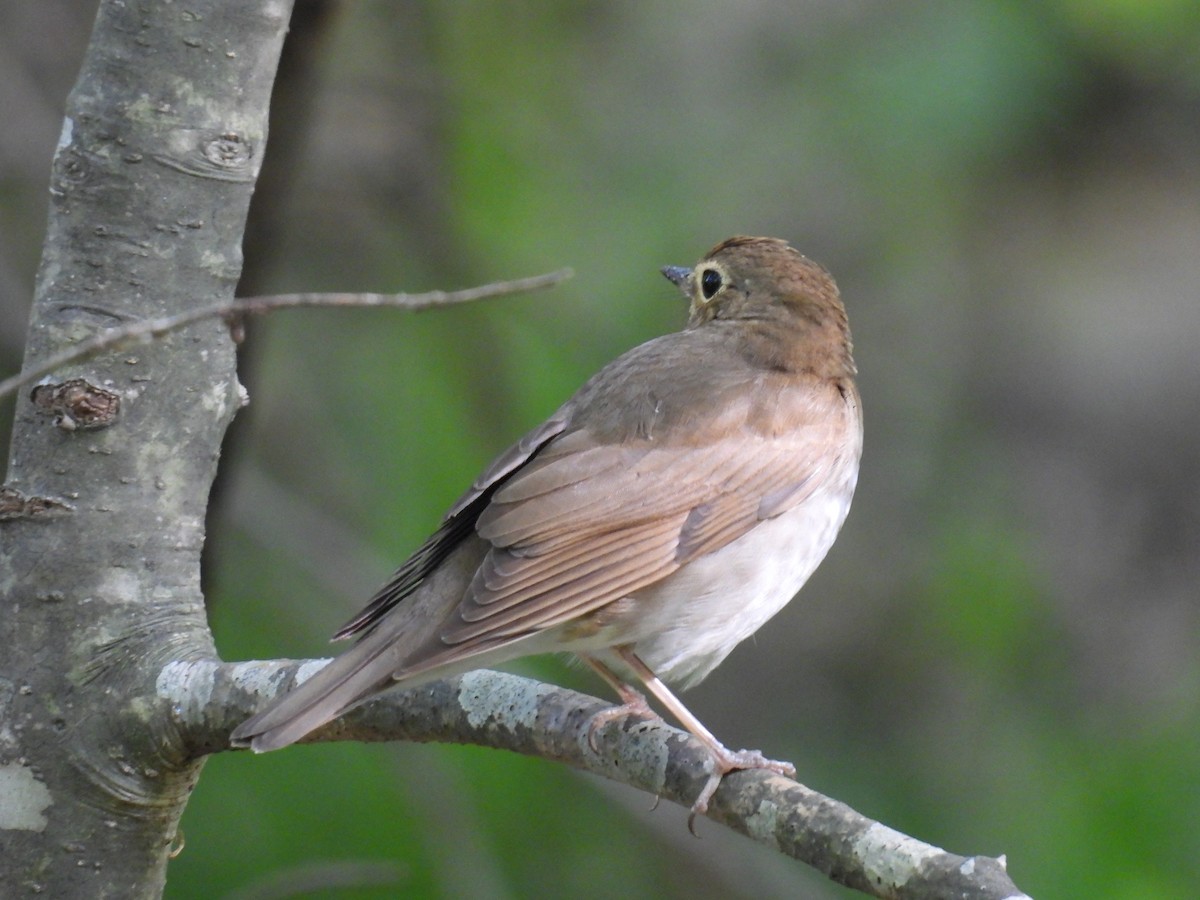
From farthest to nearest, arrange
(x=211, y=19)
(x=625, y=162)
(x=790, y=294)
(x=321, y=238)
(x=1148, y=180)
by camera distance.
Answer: (x=1148, y=180) → (x=625, y=162) → (x=321, y=238) → (x=790, y=294) → (x=211, y=19)

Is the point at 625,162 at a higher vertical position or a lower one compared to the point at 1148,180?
lower

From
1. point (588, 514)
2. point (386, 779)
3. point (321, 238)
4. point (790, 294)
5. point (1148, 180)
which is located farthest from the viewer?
point (1148, 180)

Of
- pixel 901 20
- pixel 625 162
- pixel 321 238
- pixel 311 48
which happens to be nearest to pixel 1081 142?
pixel 901 20

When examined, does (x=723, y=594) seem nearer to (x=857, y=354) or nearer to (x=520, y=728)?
(x=520, y=728)

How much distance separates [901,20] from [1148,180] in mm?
1965

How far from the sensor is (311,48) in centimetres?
486

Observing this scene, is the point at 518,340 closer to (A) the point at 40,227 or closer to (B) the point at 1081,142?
(A) the point at 40,227

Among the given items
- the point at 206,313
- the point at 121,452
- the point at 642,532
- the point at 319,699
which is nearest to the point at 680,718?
the point at 642,532

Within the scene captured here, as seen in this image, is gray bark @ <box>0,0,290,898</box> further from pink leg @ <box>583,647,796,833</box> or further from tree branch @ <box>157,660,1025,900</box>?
pink leg @ <box>583,647,796,833</box>

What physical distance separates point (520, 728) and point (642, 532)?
0.99m

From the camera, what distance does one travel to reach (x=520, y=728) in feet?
10.6

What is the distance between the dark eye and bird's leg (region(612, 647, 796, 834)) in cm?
165

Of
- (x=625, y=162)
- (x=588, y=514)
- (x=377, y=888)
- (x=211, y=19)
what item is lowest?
(x=377, y=888)

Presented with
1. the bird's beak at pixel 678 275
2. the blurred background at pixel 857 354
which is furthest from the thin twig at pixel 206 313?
the bird's beak at pixel 678 275
